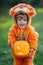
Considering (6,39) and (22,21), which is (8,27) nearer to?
(6,39)

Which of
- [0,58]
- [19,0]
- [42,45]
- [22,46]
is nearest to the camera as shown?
[22,46]

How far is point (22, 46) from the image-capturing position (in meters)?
4.16

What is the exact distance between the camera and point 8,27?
8.08m

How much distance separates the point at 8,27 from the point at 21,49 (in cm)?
397

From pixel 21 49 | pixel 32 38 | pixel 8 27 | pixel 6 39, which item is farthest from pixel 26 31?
pixel 8 27

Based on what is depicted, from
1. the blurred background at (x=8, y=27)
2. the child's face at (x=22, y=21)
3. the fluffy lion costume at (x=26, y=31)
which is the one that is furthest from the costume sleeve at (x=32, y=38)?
the blurred background at (x=8, y=27)

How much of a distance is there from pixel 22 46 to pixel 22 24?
29cm

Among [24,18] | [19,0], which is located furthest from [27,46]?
[19,0]

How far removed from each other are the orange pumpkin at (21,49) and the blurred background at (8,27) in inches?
51.7

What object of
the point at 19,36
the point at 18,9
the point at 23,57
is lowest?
the point at 23,57

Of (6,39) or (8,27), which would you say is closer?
(6,39)

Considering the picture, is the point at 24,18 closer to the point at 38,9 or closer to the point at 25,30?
the point at 25,30

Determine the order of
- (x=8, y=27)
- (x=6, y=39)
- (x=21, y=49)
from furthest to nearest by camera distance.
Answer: (x=8, y=27), (x=6, y=39), (x=21, y=49)

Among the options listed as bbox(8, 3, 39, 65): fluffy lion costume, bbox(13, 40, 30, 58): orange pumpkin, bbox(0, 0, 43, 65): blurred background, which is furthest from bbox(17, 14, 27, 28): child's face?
bbox(0, 0, 43, 65): blurred background
